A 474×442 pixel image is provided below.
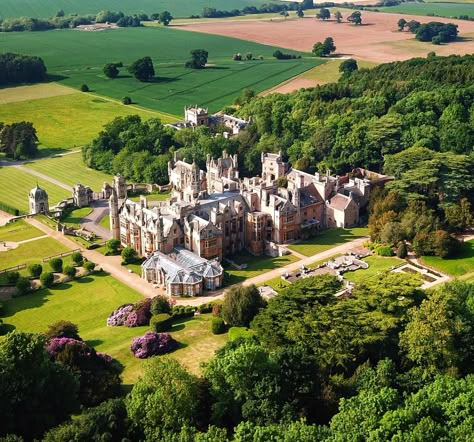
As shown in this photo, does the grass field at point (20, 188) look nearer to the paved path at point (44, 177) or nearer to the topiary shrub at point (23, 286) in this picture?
the paved path at point (44, 177)

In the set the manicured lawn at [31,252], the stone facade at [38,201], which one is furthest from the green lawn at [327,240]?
the stone facade at [38,201]

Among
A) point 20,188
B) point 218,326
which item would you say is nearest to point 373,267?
point 218,326

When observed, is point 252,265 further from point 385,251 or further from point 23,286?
point 23,286

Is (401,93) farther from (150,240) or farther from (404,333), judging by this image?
(404,333)

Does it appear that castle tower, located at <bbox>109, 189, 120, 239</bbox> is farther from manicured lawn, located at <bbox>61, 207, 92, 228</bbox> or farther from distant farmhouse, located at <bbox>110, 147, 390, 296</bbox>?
manicured lawn, located at <bbox>61, 207, 92, 228</bbox>

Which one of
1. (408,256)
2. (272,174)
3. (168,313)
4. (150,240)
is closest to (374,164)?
(272,174)

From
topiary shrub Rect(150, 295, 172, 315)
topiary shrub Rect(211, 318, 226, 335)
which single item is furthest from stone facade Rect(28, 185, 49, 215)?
topiary shrub Rect(211, 318, 226, 335)
